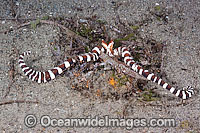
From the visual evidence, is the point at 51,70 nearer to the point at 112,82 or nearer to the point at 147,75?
the point at 112,82

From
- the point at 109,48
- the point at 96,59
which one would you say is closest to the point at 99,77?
the point at 96,59

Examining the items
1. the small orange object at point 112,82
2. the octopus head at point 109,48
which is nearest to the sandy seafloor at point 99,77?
the small orange object at point 112,82

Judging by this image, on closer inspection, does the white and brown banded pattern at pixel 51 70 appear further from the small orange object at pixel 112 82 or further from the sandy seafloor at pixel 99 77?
the small orange object at pixel 112 82

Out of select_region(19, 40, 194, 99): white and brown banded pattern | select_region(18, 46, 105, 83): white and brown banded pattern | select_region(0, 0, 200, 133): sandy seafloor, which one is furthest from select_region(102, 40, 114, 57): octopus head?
select_region(0, 0, 200, 133): sandy seafloor

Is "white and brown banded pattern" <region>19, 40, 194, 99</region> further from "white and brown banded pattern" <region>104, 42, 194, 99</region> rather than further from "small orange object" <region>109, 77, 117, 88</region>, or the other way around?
"small orange object" <region>109, 77, 117, 88</region>

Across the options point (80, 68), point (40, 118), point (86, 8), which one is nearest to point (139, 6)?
point (86, 8)

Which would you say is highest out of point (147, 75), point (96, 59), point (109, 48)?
point (109, 48)

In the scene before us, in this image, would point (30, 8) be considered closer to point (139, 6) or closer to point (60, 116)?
point (139, 6)
